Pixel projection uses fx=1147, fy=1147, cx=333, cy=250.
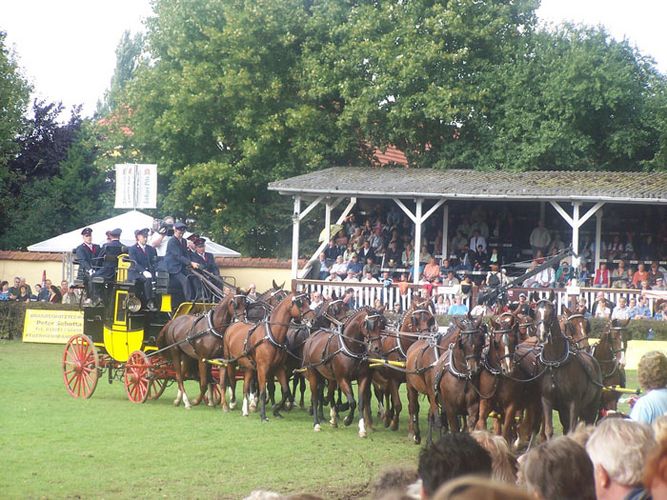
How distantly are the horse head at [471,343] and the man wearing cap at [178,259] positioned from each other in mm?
6484

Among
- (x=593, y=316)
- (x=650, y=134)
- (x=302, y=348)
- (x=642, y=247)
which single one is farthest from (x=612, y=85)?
(x=302, y=348)

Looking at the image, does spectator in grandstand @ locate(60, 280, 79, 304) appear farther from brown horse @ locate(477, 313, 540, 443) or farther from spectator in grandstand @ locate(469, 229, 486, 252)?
brown horse @ locate(477, 313, 540, 443)

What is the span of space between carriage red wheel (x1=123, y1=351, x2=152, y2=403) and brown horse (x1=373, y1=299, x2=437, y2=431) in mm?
3983

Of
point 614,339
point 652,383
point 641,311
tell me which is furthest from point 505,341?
point 641,311

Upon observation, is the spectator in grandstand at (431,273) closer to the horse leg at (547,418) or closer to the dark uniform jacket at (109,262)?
the dark uniform jacket at (109,262)

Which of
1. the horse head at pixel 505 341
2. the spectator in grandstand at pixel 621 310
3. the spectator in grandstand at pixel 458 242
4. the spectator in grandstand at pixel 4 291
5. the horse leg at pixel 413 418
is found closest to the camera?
the horse head at pixel 505 341

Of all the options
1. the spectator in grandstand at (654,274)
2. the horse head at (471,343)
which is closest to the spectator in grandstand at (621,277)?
the spectator in grandstand at (654,274)

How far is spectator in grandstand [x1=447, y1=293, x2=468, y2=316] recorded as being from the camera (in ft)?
88.2

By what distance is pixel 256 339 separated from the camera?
57.0 feet

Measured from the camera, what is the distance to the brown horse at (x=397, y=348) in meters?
16.4

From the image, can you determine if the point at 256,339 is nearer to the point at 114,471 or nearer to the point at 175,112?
the point at 114,471

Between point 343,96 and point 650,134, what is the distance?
9.89 metres

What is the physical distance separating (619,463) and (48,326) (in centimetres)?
2800

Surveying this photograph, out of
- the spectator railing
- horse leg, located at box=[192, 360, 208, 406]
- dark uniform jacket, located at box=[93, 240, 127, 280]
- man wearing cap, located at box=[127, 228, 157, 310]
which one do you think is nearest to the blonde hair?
horse leg, located at box=[192, 360, 208, 406]
